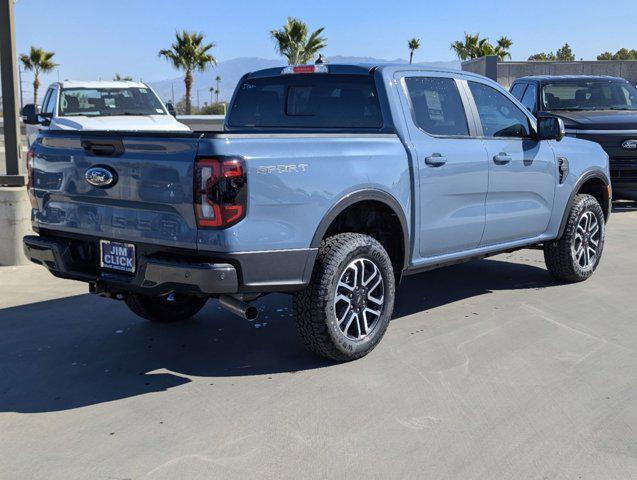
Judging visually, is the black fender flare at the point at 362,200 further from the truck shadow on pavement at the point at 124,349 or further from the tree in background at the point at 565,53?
the tree in background at the point at 565,53

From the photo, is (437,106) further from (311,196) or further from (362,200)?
(311,196)

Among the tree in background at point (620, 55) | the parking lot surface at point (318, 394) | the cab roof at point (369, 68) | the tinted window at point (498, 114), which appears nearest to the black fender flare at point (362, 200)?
the parking lot surface at point (318, 394)

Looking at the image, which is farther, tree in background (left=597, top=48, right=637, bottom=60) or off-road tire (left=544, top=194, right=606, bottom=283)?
tree in background (left=597, top=48, right=637, bottom=60)

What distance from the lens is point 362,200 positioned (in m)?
4.77

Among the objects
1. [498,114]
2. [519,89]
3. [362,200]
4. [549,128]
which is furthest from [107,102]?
[362,200]

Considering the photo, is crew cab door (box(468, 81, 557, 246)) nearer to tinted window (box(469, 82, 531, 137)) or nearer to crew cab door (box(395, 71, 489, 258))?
tinted window (box(469, 82, 531, 137))

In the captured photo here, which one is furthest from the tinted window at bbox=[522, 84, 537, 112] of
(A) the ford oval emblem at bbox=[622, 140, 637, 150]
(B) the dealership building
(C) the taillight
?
(B) the dealership building

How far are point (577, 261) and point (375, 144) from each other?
2998mm

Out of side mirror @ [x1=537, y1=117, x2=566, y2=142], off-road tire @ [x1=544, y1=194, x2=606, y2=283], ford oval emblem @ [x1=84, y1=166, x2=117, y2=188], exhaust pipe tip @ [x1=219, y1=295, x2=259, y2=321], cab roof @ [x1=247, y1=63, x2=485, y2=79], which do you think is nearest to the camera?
exhaust pipe tip @ [x1=219, y1=295, x2=259, y2=321]

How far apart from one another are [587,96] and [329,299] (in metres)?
9.17

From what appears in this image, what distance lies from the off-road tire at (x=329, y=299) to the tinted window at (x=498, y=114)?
1745 mm

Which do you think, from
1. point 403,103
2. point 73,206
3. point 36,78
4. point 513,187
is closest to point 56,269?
point 73,206

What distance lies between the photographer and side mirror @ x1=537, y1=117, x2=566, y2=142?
20.8ft

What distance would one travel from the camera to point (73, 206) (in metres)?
4.64
